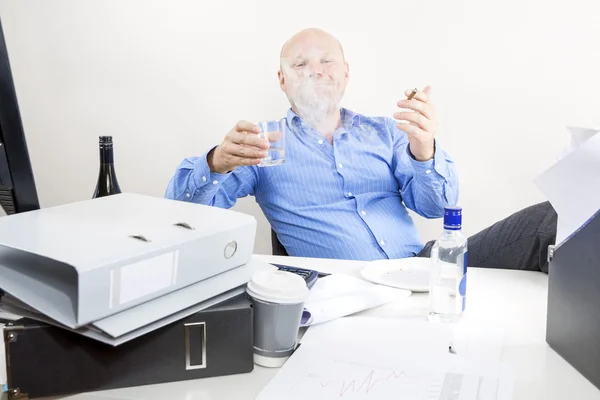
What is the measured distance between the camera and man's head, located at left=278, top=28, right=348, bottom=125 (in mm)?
2186

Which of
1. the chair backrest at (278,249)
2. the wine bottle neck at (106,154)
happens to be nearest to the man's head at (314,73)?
the chair backrest at (278,249)

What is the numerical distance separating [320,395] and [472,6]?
1.92 m

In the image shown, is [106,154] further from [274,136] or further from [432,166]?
[432,166]

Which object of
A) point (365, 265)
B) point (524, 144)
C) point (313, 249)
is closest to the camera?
point (365, 265)

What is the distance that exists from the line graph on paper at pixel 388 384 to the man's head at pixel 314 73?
1.42m

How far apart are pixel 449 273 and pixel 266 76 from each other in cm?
157

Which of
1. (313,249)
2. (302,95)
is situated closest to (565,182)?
(313,249)

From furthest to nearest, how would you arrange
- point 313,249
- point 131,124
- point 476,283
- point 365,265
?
point 131,124
point 313,249
point 365,265
point 476,283

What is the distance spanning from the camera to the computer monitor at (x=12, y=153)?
3.00 feet

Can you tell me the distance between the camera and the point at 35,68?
2752 millimetres

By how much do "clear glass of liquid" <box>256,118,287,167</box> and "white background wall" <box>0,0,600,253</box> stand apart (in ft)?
3.65

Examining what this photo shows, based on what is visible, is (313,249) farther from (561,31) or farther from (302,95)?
(561,31)

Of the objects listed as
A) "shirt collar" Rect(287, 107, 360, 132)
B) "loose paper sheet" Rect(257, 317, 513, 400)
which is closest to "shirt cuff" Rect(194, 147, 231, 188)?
"shirt collar" Rect(287, 107, 360, 132)

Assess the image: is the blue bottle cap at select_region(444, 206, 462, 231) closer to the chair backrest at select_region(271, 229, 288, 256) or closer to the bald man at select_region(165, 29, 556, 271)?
the bald man at select_region(165, 29, 556, 271)
